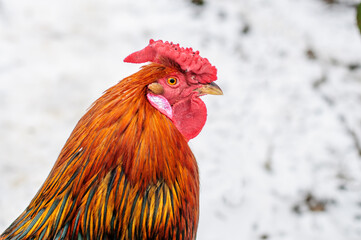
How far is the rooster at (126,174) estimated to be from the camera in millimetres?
1747

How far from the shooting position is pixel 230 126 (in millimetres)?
3912

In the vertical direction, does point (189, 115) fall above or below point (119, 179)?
above

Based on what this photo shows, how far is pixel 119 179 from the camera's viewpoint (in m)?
1.75

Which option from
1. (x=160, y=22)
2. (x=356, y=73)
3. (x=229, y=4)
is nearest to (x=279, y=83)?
(x=356, y=73)

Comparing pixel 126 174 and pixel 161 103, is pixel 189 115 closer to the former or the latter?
pixel 161 103

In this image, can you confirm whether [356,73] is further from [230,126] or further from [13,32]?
[13,32]

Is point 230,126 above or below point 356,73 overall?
below

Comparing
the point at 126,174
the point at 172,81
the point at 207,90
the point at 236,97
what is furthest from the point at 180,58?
the point at 236,97

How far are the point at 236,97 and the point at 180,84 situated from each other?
221cm

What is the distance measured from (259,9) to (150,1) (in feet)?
3.99

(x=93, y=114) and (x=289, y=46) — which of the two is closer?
(x=93, y=114)

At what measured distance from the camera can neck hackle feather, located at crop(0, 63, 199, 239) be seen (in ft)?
5.73

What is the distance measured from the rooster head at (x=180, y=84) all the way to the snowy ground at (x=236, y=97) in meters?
1.60

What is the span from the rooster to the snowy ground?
1585mm
